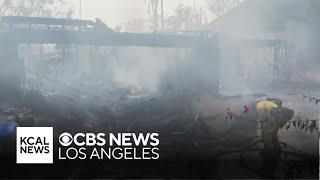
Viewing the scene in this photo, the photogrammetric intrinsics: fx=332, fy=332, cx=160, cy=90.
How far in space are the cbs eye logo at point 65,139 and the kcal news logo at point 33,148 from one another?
2.85 ft

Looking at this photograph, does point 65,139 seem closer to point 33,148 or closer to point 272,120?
point 33,148

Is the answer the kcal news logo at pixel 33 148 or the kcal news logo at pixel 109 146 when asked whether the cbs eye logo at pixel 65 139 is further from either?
the kcal news logo at pixel 33 148

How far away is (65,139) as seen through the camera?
9.02m

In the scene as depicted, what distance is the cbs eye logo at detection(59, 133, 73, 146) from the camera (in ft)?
27.6

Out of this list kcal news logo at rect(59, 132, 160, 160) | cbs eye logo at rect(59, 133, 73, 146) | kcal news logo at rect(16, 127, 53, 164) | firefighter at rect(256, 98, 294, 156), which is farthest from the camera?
cbs eye logo at rect(59, 133, 73, 146)

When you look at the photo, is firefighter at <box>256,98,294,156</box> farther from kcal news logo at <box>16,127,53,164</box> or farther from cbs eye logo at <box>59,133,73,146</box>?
cbs eye logo at <box>59,133,73,146</box>

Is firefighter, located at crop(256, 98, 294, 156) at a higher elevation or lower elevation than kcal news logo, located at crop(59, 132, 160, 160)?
higher

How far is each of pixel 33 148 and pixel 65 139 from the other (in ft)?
7.64

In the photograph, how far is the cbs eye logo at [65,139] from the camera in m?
8.42

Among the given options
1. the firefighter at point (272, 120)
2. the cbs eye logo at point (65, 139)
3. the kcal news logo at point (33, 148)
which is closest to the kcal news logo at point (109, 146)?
the cbs eye logo at point (65, 139)

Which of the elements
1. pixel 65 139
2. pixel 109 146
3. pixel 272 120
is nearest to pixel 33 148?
pixel 109 146

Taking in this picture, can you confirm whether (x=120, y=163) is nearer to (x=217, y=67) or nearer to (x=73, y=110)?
(x=73, y=110)

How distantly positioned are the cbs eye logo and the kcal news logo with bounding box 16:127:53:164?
87cm

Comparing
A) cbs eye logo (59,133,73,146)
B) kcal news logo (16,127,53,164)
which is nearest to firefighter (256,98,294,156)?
kcal news logo (16,127,53,164)
